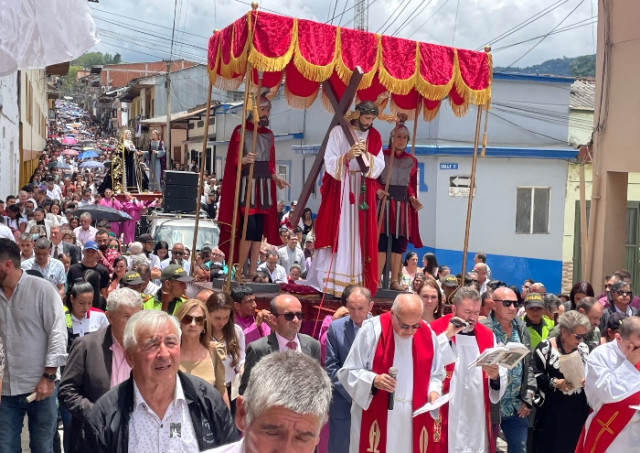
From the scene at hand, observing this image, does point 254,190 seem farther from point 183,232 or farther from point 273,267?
point 183,232

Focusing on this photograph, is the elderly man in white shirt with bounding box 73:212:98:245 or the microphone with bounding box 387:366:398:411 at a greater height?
the elderly man in white shirt with bounding box 73:212:98:245

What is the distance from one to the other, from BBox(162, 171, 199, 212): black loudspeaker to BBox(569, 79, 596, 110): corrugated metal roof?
946 centimetres

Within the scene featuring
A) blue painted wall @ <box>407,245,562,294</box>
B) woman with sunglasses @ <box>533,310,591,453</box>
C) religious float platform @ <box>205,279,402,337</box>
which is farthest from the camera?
blue painted wall @ <box>407,245,562,294</box>

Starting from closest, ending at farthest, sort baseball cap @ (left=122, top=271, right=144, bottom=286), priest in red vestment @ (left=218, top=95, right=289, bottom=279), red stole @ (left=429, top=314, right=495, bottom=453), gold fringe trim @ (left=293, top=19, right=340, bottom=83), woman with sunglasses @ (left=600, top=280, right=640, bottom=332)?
1. red stole @ (left=429, top=314, right=495, bottom=453)
2. baseball cap @ (left=122, top=271, right=144, bottom=286)
3. gold fringe trim @ (left=293, top=19, right=340, bottom=83)
4. priest in red vestment @ (left=218, top=95, right=289, bottom=279)
5. woman with sunglasses @ (left=600, top=280, right=640, bottom=332)

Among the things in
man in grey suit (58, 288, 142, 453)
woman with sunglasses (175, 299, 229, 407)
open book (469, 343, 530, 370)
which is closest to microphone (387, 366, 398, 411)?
open book (469, 343, 530, 370)

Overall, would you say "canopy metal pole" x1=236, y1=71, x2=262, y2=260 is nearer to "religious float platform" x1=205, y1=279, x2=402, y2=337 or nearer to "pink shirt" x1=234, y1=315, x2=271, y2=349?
"religious float platform" x1=205, y1=279, x2=402, y2=337

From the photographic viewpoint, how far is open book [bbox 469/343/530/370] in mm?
6457

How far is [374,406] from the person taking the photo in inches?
261

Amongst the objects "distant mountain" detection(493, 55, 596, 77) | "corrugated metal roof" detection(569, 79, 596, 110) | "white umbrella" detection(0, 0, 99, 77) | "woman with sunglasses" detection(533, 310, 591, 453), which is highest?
"distant mountain" detection(493, 55, 596, 77)

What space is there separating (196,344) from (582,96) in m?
21.9

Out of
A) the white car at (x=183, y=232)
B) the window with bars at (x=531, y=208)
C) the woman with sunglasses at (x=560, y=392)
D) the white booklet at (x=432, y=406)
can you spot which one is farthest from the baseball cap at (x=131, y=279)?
the window with bars at (x=531, y=208)

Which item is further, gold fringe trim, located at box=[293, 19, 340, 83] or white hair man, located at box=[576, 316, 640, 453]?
gold fringe trim, located at box=[293, 19, 340, 83]

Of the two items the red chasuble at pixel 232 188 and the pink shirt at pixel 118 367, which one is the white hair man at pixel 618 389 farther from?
the red chasuble at pixel 232 188

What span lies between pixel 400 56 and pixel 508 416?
3.66m
